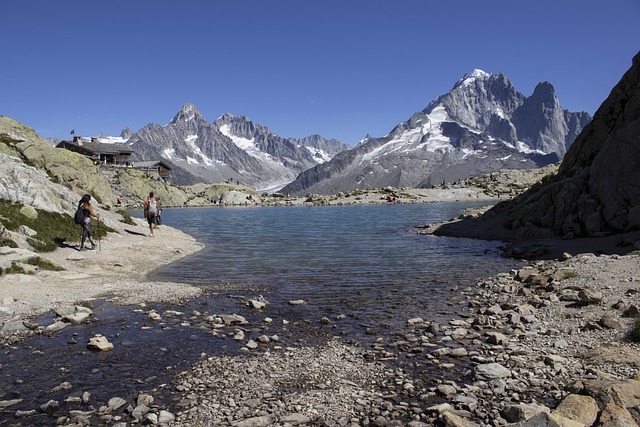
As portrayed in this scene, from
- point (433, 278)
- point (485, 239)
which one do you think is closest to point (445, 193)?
point (485, 239)

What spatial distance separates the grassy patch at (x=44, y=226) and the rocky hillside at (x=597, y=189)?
A: 33.3 metres

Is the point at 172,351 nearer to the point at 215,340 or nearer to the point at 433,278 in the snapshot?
the point at 215,340

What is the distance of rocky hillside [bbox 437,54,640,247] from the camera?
29.7 metres

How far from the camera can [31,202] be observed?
94.7 feet

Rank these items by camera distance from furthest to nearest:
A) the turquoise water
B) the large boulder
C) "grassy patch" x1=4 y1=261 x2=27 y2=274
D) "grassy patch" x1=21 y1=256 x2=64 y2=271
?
the large boulder → "grassy patch" x1=21 y1=256 x2=64 y2=271 → the turquoise water → "grassy patch" x1=4 y1=261 x2=27 y2=274

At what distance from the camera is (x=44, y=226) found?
27.4 meters

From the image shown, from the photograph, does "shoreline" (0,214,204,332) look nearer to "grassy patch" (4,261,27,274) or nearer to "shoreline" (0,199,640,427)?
"shoreline" (0,199,640,427)

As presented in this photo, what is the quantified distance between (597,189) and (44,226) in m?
38.3

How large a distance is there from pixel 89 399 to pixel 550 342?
471 inches

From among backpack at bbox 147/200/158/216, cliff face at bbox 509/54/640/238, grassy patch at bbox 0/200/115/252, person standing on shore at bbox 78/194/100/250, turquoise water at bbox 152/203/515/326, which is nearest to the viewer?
turquoise water at bbox 152/203/515/326

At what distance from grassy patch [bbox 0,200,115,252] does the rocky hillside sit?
33277 millimetres

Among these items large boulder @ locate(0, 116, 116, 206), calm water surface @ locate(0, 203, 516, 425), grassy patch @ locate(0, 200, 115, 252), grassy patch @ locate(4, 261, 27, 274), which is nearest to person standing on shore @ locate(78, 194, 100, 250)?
grassy patch @ locate(0, 200, 115, 252)

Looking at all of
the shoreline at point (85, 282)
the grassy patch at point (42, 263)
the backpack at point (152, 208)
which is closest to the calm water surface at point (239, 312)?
the shoreline at point (85, 282)

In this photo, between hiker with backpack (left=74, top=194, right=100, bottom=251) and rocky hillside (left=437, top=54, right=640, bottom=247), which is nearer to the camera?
hiker with backpack (left=74, top=194, right=100, bottom=251)
